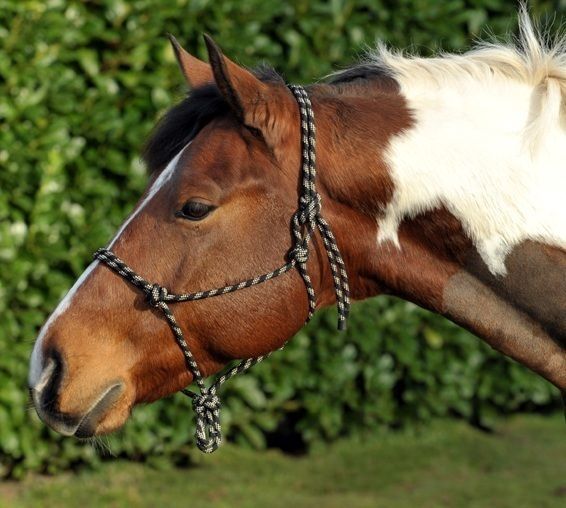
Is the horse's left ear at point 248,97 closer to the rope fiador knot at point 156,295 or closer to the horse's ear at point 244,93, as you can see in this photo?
the horse's ear at point 244,93

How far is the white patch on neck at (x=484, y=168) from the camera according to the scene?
2.49 m

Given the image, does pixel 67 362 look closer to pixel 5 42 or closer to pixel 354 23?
pixel 5 42

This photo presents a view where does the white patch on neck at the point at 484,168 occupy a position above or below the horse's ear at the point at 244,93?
below

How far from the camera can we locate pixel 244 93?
98.0 inches

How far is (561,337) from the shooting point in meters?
2.53

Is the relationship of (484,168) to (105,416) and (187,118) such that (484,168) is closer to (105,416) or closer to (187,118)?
(187,118)

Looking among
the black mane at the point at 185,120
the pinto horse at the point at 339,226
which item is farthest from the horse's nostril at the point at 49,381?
the black mane at the point at 185,120

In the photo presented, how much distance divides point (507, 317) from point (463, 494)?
10.8ft

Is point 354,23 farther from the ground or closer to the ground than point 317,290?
closer to the ground

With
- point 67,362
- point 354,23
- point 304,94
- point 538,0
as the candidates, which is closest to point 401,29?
point 354,23

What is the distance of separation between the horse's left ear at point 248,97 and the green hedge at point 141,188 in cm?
263

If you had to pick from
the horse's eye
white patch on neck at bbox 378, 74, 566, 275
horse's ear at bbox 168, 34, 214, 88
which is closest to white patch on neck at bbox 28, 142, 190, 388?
the horse's eye

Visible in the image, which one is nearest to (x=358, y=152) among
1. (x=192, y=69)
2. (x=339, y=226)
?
(x=339, y=226)

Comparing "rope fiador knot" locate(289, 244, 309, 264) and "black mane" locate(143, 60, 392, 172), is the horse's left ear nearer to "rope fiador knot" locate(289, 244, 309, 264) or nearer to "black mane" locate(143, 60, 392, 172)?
"black mane" locate(143, 60, 392, 172)
